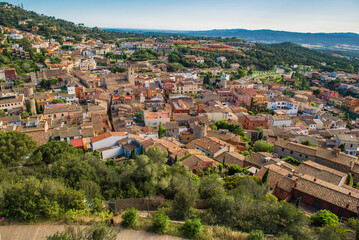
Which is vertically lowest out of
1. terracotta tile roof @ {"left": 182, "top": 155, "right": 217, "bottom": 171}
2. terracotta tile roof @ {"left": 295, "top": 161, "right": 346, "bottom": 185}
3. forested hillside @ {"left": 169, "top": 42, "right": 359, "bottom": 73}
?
terracotta tile roof @ {"left": 295, "top": 161, "right": 346, "bottom": 185}

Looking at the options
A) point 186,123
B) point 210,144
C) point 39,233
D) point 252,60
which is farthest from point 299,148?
point 252,60

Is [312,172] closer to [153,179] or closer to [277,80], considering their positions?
[153,179]

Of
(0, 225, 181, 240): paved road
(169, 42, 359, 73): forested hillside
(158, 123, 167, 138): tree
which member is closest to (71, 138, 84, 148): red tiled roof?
(158, 123, 167, 138): tree

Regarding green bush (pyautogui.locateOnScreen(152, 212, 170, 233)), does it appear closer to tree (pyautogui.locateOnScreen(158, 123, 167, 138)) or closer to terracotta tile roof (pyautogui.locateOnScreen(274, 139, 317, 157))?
tree (pyautogui.locateOnScreen(158, 123, 167, 138))

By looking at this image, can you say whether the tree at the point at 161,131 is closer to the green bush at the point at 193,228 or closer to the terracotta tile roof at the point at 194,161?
the terracotta tile roof at the point at 194,161

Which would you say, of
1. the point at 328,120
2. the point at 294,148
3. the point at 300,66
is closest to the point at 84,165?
the point at 294,148

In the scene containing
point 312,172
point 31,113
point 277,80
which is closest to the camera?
point 312,172
